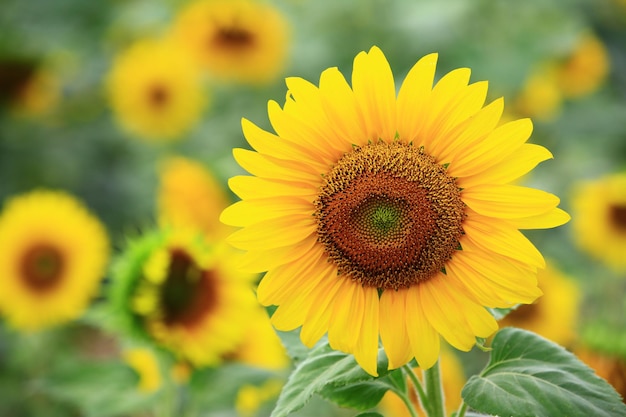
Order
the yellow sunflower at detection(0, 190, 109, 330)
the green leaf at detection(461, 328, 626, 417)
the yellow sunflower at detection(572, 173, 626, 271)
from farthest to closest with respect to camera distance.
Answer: the yellow sunflower at detection(572, 173, 626, 271), the yellow sunflower at detection(0, 190, 109, 330), the green leaf at detection(461, 328, 626, 417)

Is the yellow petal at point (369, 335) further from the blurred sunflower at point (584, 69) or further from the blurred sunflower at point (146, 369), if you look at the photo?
the blurred sunflower at point (584, 69)

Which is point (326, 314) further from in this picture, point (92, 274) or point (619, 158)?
point (619, 158)

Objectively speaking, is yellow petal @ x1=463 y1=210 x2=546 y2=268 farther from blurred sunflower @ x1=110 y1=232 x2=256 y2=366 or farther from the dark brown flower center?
the dark brown flower center

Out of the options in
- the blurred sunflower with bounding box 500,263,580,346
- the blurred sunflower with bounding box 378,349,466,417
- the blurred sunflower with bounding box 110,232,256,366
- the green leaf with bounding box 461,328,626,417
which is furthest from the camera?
the blurred sunflower with bounding box 500,263,580,346

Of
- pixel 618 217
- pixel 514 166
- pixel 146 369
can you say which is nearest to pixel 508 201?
pixel 514 166

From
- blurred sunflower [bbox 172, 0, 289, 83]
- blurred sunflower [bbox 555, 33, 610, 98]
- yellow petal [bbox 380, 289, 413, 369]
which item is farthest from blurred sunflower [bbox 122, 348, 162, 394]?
blurred sunflower [bbox 555, 33, 610, 98]

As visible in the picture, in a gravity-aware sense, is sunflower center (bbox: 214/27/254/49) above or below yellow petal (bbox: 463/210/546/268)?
above

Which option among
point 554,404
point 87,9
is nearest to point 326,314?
point 554,404

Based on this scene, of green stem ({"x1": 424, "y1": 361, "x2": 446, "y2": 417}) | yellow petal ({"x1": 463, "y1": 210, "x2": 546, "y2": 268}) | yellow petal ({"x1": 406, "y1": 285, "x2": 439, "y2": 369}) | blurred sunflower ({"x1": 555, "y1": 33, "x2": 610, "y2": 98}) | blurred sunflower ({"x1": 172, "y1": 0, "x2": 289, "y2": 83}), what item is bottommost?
green stem ({"x1": 424, "y1": 361, "x2": 446, "y2": 417})
